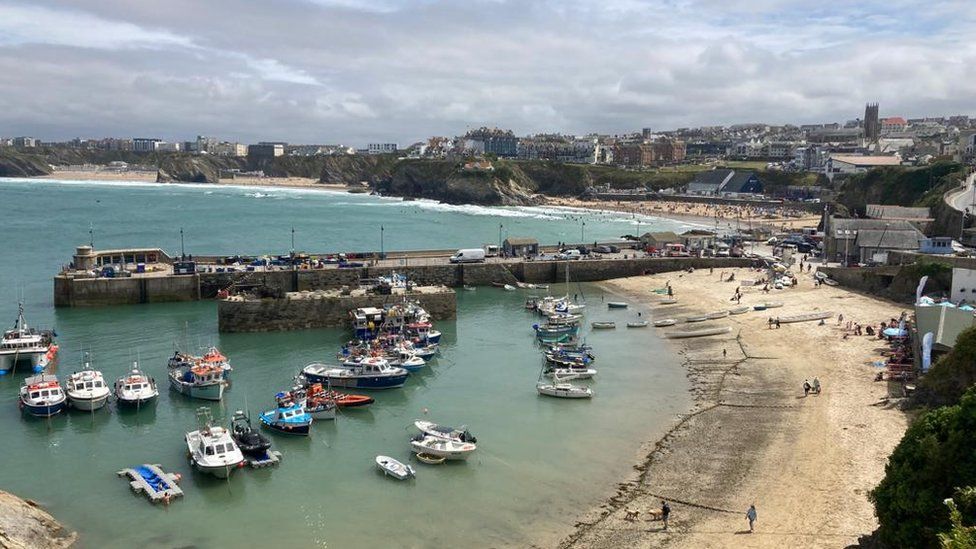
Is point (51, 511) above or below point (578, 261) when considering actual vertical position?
below

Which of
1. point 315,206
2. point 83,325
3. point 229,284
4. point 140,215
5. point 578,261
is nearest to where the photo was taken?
point 83,325

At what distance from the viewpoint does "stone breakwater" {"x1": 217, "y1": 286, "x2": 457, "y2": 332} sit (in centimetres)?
4928

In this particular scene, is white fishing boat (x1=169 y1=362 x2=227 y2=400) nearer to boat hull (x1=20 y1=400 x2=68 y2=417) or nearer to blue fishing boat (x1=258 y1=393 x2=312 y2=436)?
blue fishing boat (x1=258 y1=393 x2=312 y2=436)

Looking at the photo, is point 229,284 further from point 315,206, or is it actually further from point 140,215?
point 315,206

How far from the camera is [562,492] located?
2622 centimetres

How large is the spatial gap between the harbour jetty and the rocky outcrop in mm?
27750

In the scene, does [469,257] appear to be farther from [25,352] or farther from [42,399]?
[42,399]

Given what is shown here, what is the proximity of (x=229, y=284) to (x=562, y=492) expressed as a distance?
4170cm

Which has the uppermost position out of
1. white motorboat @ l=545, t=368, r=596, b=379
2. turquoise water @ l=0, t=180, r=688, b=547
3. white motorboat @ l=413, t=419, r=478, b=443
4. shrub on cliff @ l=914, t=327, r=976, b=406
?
shrub on cliff @ l=914, t=327, r=976, b=406

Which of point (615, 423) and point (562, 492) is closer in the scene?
point (562, 492)

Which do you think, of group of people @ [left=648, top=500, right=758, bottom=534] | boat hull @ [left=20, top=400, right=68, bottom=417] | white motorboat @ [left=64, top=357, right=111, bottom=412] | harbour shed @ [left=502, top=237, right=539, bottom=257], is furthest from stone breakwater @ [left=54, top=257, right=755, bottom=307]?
group of people @ [left=648, top=500, right=758, bottom=534]

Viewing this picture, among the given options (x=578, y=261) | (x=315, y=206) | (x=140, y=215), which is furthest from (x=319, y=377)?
(x=315, y=206)

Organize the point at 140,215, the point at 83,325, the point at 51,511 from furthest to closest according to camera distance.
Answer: the point at 140,215 < the point at 83,325 < the point at 51,511

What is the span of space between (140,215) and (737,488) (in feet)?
459
